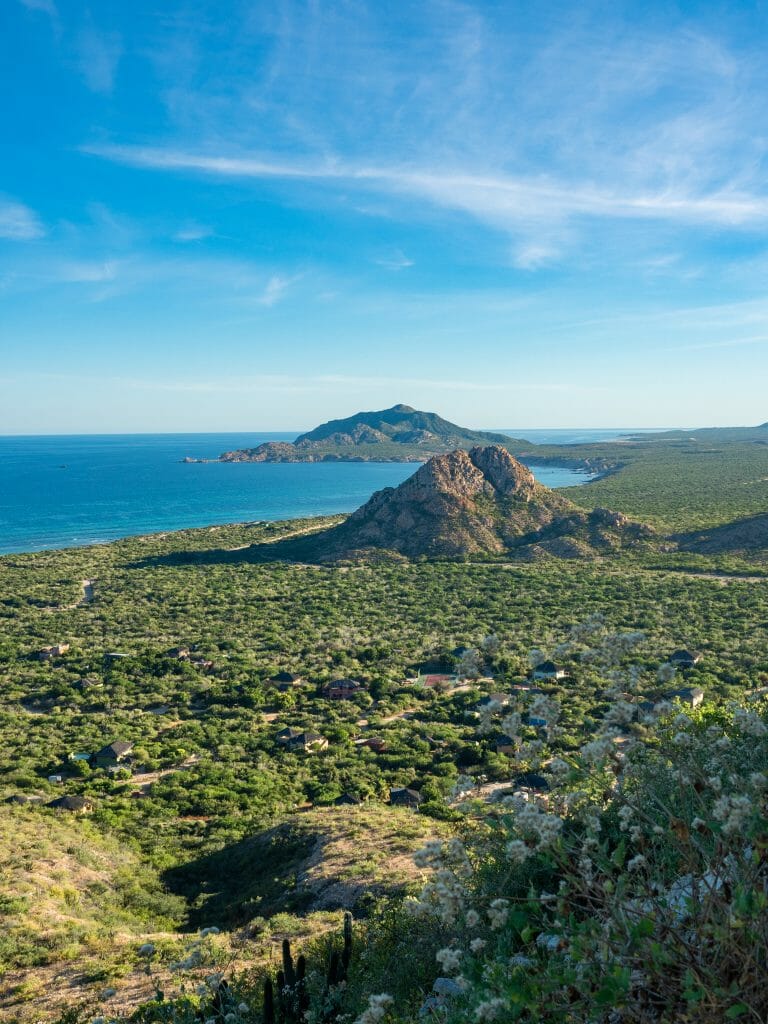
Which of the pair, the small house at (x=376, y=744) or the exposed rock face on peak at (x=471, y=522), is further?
the exposed rock face on peak at (x=471, y=522)

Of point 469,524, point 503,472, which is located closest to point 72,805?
point 469,524

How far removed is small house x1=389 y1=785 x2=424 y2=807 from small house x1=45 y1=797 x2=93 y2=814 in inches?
451

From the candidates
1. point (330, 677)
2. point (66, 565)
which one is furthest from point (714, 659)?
point (66, 565)

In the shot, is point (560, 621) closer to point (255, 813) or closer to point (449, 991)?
point (255, 813)

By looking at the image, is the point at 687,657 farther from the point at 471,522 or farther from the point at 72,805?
the point at 471,522

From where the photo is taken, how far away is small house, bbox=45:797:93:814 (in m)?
23.0

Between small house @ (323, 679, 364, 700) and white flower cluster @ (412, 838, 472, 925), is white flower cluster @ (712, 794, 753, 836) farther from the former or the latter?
small house @ (323, 679, 364, 700)

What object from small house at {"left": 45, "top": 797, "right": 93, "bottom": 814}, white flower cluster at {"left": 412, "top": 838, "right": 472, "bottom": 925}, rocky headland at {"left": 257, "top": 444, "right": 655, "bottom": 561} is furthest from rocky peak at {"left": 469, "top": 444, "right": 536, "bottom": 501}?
white flower cluster at {"left": 412, "top": 838, "right": 472, "bottom": 925}

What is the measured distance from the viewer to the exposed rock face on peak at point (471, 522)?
265 feet

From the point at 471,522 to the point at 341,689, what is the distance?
5075cm

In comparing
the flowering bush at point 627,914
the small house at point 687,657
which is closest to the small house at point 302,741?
the small house at point 687,657

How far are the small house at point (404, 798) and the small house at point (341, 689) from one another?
12317mm

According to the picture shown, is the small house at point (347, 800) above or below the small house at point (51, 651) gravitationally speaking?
below

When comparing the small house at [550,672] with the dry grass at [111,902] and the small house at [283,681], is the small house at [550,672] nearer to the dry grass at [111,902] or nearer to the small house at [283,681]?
the small house at [283,681]
